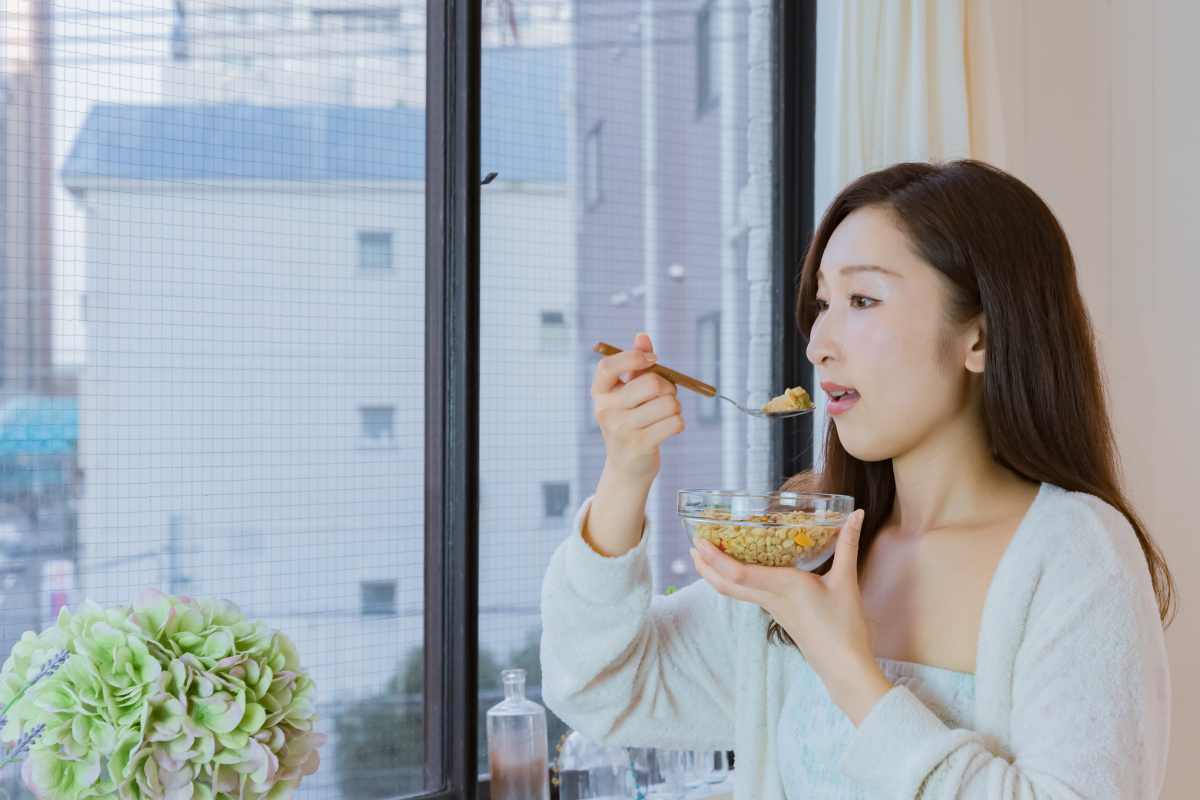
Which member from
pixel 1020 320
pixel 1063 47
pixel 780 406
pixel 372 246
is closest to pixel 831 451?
pixel 780 406

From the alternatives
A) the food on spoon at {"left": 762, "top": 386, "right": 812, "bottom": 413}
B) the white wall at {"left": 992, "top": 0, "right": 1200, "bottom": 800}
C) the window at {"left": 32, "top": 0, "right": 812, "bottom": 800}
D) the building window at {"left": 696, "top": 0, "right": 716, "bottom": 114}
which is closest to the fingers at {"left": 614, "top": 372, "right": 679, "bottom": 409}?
the food on spoon at {"left": 762, "top": 386, "right": 812, "bottom": 413}

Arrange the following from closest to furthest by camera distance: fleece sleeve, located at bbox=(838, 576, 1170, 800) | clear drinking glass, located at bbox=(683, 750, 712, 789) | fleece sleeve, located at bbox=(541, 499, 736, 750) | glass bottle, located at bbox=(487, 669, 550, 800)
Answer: fleece sleeve, located at bbox=(838, 576, 1170, 800) → fleece sleeve, located at bbox=(541, 499, 736, 750) → glass bottle, located at bbox=(487, 669, 550, 800) → clear drinking glass, located at bbox=(683, 750, 712, 789)

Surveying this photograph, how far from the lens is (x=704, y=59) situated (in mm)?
2213

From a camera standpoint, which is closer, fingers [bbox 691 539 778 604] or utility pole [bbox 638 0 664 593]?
fingers [bbox 691 539 778 604]

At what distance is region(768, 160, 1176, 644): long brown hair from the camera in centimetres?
123

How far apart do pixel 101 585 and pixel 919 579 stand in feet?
4.14

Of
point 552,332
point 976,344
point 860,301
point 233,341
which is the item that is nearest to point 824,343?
point 860,301

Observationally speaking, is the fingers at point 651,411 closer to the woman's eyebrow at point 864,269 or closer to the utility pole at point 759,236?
the woman's eyebrow at point 864,269

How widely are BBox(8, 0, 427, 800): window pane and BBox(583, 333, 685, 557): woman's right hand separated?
0.64 metres

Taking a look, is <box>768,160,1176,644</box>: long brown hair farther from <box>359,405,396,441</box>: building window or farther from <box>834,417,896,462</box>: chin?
<box>359,405,396,441</box>: building window

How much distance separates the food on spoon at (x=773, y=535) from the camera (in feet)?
3.57

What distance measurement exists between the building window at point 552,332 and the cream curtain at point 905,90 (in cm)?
65

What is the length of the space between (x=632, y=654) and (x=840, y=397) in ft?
1.61

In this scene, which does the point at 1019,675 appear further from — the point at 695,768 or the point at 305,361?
the point at 305,361
